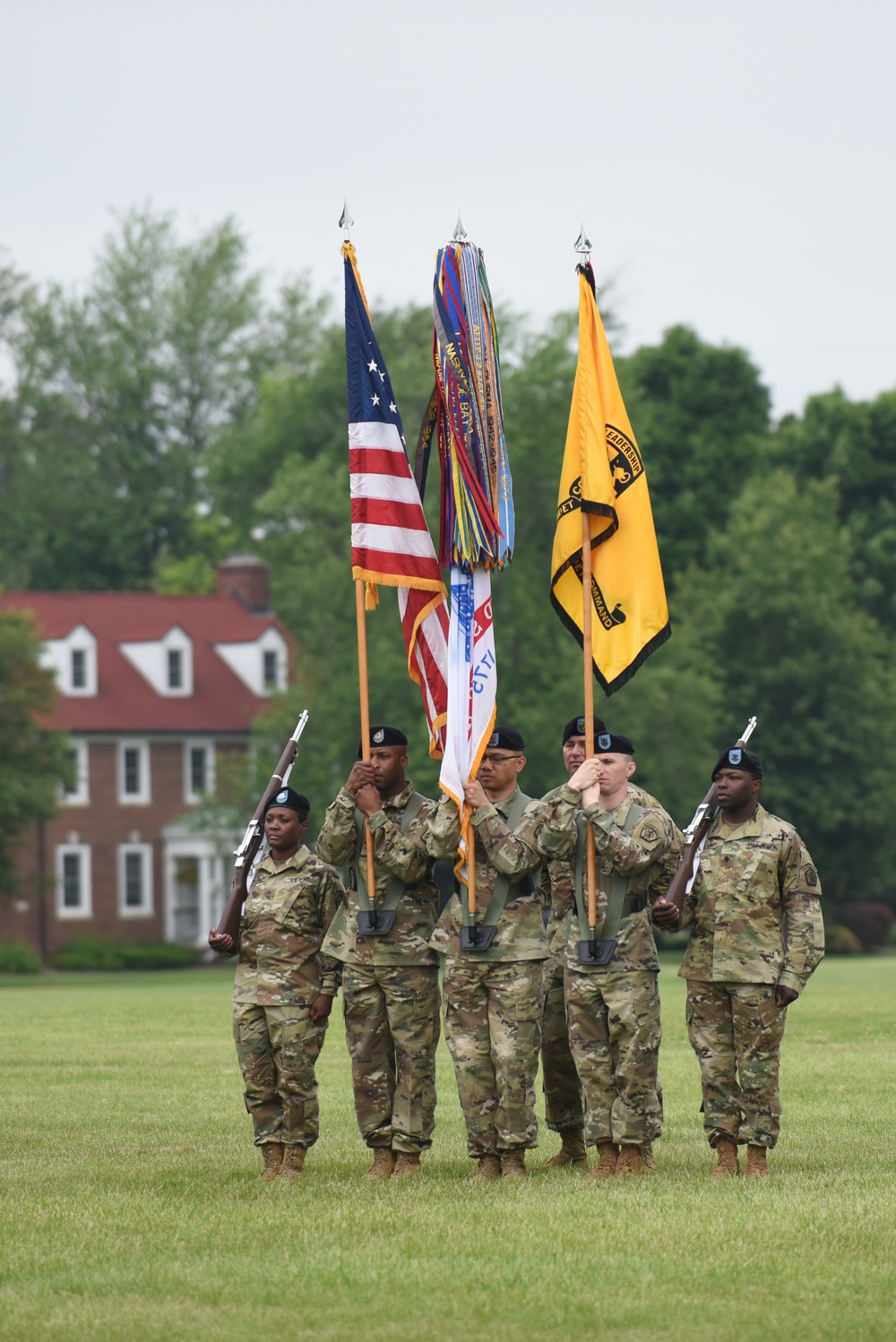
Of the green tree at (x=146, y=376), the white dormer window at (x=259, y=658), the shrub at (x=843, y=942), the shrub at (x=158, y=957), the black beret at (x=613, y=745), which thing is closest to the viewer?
the black beret at (x=613, y=745)

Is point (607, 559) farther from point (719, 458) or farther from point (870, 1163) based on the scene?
point (719, 458)

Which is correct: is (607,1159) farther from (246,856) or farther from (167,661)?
(167,661)

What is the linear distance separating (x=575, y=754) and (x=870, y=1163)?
289 centimetres

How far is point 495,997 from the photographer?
11109mm

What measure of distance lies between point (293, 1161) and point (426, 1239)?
2251 millimetres

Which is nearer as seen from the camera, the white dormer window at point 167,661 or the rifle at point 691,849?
the rifle at point 691,849

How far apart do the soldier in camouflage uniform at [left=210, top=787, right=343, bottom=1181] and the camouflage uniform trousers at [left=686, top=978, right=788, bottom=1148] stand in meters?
2.06

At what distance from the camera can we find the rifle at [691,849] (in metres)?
11.2

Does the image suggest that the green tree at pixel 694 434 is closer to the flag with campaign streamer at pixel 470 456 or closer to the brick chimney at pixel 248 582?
the brick chimney at pixel 248 582

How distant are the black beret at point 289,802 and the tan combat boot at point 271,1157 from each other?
1805mm

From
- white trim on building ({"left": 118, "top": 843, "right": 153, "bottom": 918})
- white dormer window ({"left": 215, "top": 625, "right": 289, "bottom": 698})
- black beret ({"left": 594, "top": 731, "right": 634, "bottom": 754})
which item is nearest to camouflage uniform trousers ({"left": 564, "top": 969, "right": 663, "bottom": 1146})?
black beret ({"left": 594, "top": 731, "right": 634, "bottom": 754})

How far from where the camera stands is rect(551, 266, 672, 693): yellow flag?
476 inches

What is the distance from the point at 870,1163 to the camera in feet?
39.3

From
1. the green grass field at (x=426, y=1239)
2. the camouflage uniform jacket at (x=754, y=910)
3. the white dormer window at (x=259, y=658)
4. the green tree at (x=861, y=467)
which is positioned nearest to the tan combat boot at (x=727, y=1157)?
the green grass field at (x=426, y=1239)
